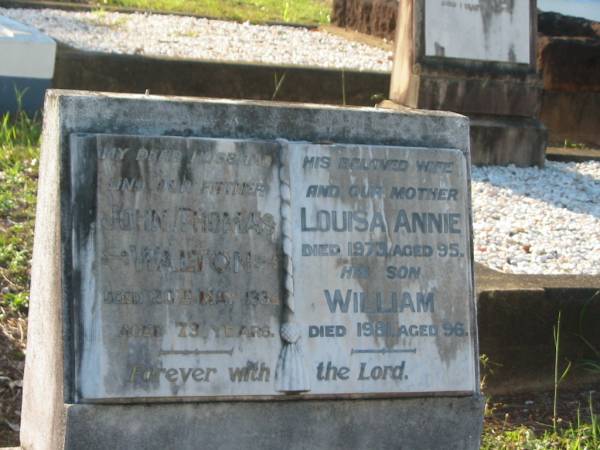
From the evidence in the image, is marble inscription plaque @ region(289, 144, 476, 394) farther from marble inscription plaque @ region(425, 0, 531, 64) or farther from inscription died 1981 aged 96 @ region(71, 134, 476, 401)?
marble inscription plaque @ region(425, 0, 531, 64)

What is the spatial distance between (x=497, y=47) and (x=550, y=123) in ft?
6.25

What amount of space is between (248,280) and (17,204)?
7.28ft

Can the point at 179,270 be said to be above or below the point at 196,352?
above

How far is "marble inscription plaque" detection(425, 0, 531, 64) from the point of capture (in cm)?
699

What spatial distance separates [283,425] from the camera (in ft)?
10.7

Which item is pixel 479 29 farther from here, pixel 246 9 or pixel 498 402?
pixel 246 9

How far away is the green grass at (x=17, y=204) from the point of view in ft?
15.1

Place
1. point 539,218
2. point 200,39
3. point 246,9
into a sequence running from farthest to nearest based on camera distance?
point 246,9 → point 200,39 → point 539,218

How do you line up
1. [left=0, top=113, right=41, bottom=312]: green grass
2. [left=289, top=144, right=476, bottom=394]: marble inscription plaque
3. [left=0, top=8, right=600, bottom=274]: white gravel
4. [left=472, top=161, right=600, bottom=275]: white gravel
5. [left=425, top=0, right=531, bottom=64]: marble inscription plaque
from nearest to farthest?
[left=289, top=144, right=476, bottom=394]: marble inscription plaque → [left=0, top=113, right=41, bottom=312]: green grass → [left=472, top=161, right=600, bottom=275]: white gravel → [left=0, top=8, right=600, bottom=274]: white gravel → [left=425, top=0, right=531, bottom=64]: marble inscription plaque

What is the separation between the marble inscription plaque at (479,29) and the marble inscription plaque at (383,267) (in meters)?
3.65

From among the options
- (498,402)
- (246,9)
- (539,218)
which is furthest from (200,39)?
(498,402)

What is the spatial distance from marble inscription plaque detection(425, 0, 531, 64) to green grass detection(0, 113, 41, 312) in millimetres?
2339

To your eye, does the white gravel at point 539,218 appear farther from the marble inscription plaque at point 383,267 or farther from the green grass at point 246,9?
the green grass at point 246,9

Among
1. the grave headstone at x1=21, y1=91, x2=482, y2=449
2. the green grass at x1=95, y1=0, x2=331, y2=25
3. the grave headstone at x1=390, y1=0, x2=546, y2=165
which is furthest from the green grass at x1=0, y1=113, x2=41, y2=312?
the green grass at x1=95, y1=0, x2=331, y2=25
